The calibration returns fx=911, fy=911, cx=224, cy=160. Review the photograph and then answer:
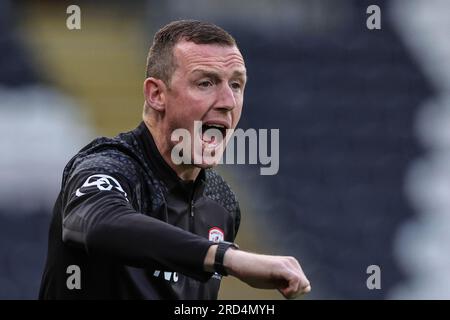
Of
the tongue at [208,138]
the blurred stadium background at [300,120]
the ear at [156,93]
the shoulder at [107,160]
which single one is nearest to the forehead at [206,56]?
the ear at [156,93]

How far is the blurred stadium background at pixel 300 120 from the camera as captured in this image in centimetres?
550

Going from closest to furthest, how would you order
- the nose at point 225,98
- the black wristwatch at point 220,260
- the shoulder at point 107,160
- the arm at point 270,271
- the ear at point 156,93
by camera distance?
the arm at point 270,271 < the black wristwatch at point 220,260 < the shoulder at point 107,160 < the nose at point 225,98 < the ear at point 156,93

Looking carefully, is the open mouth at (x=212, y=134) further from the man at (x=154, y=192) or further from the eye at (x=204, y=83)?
the eye at (x=204, y=83)

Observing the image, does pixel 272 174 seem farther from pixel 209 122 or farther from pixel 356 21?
pixel 209 122

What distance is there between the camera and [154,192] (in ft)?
9.79

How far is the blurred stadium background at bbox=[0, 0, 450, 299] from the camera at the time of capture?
550cm

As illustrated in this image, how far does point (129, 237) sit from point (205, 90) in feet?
2.83

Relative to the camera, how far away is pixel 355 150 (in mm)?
5645

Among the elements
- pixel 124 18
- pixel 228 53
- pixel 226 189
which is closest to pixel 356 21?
pixel 124 18

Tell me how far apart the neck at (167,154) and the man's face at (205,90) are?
6 cm

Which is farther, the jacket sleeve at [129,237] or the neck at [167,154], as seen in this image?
the neck at [167,154]

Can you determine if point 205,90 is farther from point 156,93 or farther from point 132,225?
point 132,225

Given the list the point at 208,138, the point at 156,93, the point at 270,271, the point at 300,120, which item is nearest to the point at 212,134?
the point at 208,138

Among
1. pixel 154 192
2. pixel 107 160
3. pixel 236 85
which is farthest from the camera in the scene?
pixel 236 85
